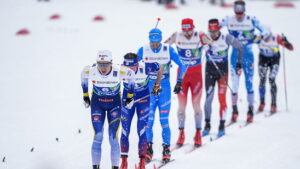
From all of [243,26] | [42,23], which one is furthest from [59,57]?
[243,26]

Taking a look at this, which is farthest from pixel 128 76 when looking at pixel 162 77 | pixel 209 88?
pixel 209 88

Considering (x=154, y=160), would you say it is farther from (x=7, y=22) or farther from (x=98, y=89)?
(x=7, y=22)

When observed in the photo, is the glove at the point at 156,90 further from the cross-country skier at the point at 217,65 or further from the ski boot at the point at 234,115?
the ski boot at the point at 234,115

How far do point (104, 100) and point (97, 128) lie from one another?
53 cm

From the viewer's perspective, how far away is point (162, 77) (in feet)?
31.9

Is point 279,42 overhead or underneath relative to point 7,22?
Result: underneath

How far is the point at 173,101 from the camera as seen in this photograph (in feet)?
52.1

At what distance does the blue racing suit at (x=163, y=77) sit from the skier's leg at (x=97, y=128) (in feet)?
5.85

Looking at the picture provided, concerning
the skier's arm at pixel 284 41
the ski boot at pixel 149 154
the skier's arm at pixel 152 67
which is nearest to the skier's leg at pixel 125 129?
the ski boot at pixel 149 154

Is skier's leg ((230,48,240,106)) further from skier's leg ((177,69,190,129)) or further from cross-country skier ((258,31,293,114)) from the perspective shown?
skier's leg ((177,69,190,129))

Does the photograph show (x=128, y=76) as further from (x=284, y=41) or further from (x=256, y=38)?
(x=284, y=41)

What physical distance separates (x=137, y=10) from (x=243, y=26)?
77.8 feet

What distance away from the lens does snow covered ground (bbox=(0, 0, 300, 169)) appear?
976 centimetres

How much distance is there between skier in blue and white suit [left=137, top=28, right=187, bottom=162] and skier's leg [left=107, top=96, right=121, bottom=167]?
4.83 feet
